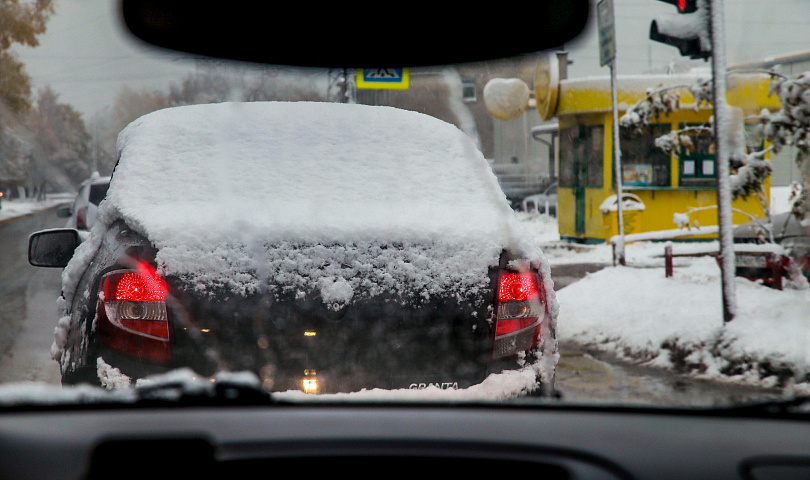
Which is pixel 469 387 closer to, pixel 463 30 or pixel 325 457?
pixel 325 457

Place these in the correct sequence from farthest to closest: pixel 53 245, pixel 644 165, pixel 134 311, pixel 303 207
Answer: pixel 644 165 < pixel 53 245 < pixel 303 207 < pixel 134 311

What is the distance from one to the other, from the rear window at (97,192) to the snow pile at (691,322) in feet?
6.48

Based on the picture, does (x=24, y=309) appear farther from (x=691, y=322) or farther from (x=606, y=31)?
(x=691, y=322)

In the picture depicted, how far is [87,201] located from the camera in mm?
2502

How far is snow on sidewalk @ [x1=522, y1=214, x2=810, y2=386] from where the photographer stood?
3.48 m

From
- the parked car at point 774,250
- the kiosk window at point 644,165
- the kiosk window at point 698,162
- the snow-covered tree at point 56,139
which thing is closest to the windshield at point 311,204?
the snow-covered tree at point 56,139

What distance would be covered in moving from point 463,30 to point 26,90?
3.51 ft

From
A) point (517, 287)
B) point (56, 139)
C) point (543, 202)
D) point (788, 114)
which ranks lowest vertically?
point (517, 287)

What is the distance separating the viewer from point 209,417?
4.68 feet

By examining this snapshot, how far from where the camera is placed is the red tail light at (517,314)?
232 centimetres

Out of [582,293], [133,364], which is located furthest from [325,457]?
[582,293]

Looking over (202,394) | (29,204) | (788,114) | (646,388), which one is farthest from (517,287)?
(788,114)

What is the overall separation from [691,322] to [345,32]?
4.78m

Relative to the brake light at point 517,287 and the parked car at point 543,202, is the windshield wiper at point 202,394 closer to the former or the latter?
the brake light at point 517,287
